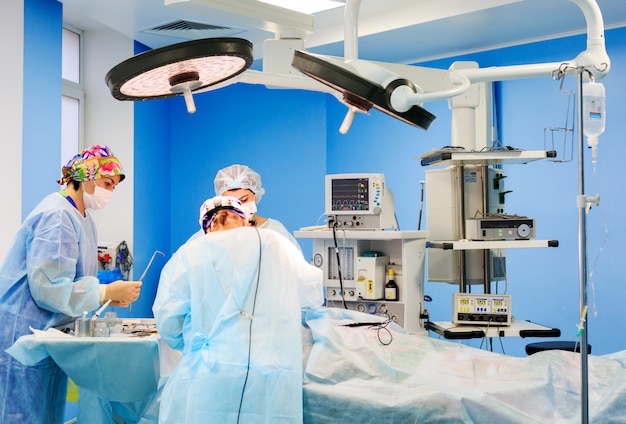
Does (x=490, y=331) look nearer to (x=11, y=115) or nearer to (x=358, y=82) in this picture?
(x=358, y=82)

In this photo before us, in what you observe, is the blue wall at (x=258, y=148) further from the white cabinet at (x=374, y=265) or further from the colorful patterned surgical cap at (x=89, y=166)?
the colorful patterned surgical cap at (x=89, y=166)

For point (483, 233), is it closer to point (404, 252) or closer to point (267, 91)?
point (404, 252)

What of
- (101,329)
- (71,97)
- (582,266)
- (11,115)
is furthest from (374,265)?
(71,97)

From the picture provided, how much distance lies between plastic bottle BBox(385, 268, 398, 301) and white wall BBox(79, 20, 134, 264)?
82.5 inches

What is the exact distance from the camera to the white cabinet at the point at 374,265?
328cm

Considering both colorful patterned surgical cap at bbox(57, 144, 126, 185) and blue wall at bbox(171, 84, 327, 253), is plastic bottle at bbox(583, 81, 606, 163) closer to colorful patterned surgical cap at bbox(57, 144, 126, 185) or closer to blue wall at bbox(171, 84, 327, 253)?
colorful patterned surgical cap at bbox(57, 144, 126, 185)

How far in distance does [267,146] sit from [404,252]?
6.98ft

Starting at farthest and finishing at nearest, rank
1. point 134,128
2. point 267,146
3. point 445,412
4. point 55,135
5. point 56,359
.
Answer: point 267,146, point 134,128, point 55,135, point 56,359, point 445,412

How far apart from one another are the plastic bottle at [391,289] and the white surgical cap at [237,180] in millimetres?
957

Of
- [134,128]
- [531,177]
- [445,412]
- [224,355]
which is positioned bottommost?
[445,412]

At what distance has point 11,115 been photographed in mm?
3480

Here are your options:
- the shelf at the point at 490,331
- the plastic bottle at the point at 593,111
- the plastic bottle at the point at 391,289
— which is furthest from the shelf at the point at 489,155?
the plastic bottle at the point at 593,111

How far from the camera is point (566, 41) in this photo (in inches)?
165

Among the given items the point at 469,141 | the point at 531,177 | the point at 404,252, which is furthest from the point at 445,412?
the point at 531,177
